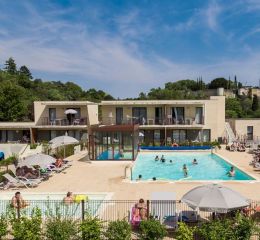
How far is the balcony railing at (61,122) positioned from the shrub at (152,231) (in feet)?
102

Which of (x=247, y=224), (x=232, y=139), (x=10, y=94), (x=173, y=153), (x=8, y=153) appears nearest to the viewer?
(x=247, y=224)

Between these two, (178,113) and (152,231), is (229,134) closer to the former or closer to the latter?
(178,113)

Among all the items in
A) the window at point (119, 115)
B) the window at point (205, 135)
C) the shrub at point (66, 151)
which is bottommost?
the shrub at point (66, 151)

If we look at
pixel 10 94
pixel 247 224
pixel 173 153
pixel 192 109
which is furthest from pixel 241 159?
pixel 10 94

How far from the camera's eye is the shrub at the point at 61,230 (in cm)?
1035

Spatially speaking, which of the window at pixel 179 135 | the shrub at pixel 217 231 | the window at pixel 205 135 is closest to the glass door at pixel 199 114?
the window at pixel 205 135

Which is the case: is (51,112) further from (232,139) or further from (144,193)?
(144,193)

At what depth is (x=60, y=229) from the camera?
10.4 meters

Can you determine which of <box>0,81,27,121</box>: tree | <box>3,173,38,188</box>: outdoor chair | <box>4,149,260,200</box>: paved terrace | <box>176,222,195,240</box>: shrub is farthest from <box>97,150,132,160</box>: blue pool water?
<box>0,81,27,121</box>: tree

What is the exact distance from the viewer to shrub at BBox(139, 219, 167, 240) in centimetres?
1034

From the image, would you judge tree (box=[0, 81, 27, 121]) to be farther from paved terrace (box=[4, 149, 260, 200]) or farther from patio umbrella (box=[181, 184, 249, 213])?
patio umbrella (box=[181, 184, 249, 213])

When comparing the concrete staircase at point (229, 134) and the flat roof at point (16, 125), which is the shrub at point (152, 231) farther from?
the flat roof at point (16, 125)

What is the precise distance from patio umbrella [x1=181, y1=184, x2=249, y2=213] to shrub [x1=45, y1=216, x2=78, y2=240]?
4.05 meters

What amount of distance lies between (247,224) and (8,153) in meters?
27.5
